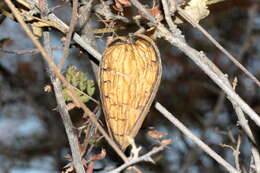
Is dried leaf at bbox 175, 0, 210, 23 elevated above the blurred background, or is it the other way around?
dried leaf at bbox 175, 0, 210, 23

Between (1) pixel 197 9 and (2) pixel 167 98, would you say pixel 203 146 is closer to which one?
(1) pixel 197 9

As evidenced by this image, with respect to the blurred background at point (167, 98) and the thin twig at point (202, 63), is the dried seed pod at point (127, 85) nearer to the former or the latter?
the thin twig at point (202, 63)

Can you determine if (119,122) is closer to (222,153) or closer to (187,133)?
(187,133)

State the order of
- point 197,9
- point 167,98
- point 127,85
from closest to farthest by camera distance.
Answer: point 127,85, point 197,9, point 167,98

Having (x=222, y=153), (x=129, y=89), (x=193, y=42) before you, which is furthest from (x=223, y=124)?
(x=129, y=89)

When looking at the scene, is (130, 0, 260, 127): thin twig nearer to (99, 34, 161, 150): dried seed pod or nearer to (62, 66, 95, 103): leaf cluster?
(99, 34, 161, 150): dried seed pod

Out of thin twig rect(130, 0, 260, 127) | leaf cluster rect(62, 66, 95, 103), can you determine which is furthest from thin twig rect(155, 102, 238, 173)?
leaf cluster rect(62, 66, 95, 103)

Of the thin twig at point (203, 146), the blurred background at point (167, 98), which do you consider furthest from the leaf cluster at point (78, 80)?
the blurred background at point (167, 98)

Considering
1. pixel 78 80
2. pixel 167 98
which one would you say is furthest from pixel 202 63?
pixel 167 98

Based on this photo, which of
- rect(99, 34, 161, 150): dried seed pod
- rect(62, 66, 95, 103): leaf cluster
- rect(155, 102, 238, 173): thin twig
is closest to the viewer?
rect(99, 34, 161, 150): dried seed pod
